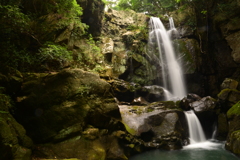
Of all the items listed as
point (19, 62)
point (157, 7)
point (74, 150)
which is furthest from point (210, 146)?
point (157, 7)

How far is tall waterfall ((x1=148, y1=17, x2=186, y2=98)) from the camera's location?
16906 mm

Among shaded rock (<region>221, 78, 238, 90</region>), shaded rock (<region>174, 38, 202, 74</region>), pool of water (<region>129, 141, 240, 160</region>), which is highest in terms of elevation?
shaded rock (<region>174, 38, 202, 74</region>)

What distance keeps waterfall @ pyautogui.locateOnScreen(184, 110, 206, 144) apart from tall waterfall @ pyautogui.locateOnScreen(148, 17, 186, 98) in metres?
4.98

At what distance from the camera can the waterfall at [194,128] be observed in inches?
418

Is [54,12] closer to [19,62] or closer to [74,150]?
[19,62]

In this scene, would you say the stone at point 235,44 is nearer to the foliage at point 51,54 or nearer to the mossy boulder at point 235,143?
the mossy boulder at point 235,143

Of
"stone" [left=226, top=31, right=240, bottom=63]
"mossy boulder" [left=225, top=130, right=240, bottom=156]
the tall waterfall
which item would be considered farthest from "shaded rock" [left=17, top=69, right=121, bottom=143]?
"stone" [left=226, top=31, right=240, bottom=63]

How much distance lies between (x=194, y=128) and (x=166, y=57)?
9.03 meters

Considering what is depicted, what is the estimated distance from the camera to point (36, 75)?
622 centimetres

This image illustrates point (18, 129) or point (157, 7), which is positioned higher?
point (157, 7)

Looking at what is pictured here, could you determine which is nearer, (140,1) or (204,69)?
(204,69)

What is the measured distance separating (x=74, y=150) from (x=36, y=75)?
3.03 metres

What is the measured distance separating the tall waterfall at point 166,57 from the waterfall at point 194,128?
4.98 metres

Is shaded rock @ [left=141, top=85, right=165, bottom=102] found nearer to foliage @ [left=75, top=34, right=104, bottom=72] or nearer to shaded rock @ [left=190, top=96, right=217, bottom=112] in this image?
shaded rock @ [left=190, top=96, right=217, bottom=112]
